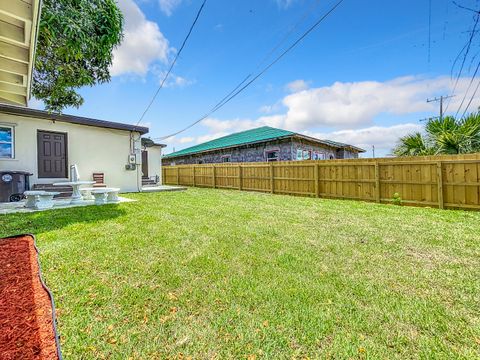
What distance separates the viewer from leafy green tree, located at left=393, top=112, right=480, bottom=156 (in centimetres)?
734

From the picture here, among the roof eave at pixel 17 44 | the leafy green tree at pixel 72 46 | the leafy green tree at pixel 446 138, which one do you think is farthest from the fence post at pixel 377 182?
the roof eave at pixel 17 44

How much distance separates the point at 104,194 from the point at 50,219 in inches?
95.4

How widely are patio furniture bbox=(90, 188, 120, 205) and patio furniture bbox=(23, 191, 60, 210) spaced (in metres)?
1.03

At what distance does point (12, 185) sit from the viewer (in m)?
7.41

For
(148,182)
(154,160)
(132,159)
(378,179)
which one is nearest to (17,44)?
(132,159)

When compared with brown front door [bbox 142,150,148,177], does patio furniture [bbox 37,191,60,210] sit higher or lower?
lower

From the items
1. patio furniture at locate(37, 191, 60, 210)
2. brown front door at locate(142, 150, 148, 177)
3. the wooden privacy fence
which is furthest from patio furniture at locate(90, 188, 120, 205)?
brown front door at locate(142, 150, 148, 177)

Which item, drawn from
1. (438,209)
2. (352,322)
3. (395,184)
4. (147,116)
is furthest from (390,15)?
(147,116)

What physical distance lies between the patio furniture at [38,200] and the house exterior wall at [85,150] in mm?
2348

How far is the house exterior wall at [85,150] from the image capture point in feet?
26.1

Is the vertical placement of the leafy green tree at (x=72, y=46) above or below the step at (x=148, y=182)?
above

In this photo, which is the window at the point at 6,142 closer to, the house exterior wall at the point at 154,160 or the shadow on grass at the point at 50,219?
the shadow on grass at the point at 50,219

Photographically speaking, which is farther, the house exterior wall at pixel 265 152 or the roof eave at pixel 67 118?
the house exterior wall at pixel 265 152

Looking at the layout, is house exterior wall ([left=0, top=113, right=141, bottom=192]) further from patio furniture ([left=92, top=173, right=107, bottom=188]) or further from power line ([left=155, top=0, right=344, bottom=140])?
power line ([left=155, top=0, right=344, bottom=140])
